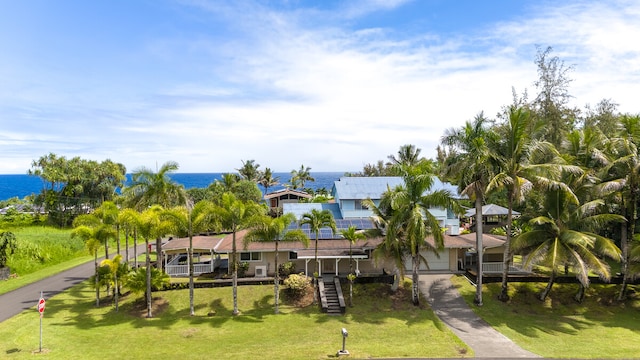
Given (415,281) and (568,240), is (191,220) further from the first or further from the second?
(568,240)

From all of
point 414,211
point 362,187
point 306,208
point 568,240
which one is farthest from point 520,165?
point 306,208

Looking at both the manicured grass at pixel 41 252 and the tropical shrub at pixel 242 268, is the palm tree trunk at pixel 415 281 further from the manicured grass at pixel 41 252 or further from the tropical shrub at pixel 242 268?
the manicured grass at pixel 41 252

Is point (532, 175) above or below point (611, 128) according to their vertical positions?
below

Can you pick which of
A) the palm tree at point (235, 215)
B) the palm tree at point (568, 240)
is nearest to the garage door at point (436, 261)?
the palm tree at point (568, 240)

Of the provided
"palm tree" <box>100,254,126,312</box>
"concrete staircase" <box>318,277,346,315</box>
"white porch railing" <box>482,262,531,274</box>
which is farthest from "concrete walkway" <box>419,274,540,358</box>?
"palm tree" <box>100,254,126,312</box>

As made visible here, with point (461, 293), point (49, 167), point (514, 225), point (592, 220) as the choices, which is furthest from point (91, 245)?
point (49, 167)

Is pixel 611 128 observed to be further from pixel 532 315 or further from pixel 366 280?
pixel 366 280

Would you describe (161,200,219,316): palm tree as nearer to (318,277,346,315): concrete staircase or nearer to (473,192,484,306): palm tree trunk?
(318,277,346,315): concrete staircase
